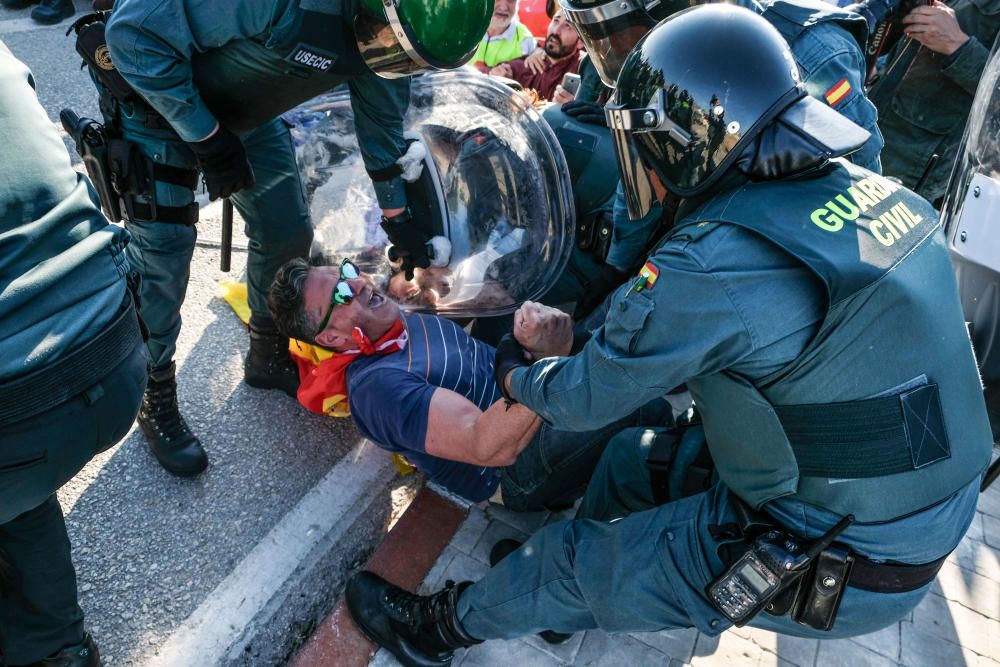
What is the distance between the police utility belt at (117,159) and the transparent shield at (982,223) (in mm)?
3051

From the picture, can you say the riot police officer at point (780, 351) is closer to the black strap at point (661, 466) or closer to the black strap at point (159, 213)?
the black strap at point (661, 466)

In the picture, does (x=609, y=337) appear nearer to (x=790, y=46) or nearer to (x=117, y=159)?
(x=790, y=46)

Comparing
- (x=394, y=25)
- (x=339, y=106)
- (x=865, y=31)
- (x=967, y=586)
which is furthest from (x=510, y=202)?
(x=967, y=586)

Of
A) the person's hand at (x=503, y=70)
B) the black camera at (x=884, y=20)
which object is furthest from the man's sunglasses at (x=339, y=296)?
the person's hand at (x=503, y=70)

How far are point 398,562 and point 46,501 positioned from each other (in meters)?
1.17

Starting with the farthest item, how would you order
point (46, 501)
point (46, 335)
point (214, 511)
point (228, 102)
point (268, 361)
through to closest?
point (268, 361), point (214, 511), point (228, 102), point (46, 501), point (46, 335)

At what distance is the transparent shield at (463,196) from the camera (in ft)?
10.5

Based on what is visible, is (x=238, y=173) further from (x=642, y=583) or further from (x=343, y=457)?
(x=642, y=583)

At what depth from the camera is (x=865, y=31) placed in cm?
263

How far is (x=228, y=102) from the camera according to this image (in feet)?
7.75

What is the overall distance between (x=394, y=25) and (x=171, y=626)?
1.99m

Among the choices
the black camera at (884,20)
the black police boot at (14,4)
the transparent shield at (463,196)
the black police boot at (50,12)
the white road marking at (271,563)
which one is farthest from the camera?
the black police boot at (14,4)

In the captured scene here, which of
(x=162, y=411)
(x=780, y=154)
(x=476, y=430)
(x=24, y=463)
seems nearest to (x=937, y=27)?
(x=780, y=154)

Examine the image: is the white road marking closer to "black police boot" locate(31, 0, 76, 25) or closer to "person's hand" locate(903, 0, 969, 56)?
"person's hand" locate(903, 0, 969, 56)
